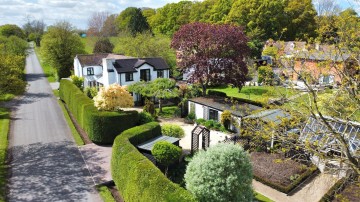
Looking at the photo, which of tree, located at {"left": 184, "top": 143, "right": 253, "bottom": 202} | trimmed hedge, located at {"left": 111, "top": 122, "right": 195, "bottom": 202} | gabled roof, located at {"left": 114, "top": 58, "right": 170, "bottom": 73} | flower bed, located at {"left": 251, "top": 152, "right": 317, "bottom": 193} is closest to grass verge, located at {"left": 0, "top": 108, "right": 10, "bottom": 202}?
trimmed hedge, located at {"left": 111, "top": 122, "right": 195, "bottom": 202}

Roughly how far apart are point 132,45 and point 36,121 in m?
25.4

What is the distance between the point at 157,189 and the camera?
1248cm

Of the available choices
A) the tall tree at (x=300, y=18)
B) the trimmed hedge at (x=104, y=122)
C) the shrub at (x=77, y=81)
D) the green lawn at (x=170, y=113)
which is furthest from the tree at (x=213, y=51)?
the tall tree at (x=300, y=18)

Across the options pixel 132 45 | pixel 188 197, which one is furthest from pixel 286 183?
pixel 132 45

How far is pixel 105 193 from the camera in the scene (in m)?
16.6

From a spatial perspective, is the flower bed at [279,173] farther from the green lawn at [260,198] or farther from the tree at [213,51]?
the tree at [213,51]

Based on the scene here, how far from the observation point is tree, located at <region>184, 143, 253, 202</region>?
12531 millimetres

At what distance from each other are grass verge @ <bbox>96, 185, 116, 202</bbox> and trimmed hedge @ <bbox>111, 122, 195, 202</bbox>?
25.3 inches

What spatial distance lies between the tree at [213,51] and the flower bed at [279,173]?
14.1m

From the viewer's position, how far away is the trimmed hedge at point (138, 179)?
12.1 m

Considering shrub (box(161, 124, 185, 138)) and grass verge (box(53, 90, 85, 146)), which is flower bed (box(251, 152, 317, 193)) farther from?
grass verge (box(53, 90, 85, 146))

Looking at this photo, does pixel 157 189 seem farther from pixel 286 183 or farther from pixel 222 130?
pixel 222 130

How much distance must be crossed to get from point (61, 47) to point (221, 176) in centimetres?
4942

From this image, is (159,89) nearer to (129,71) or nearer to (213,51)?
(129,71)
